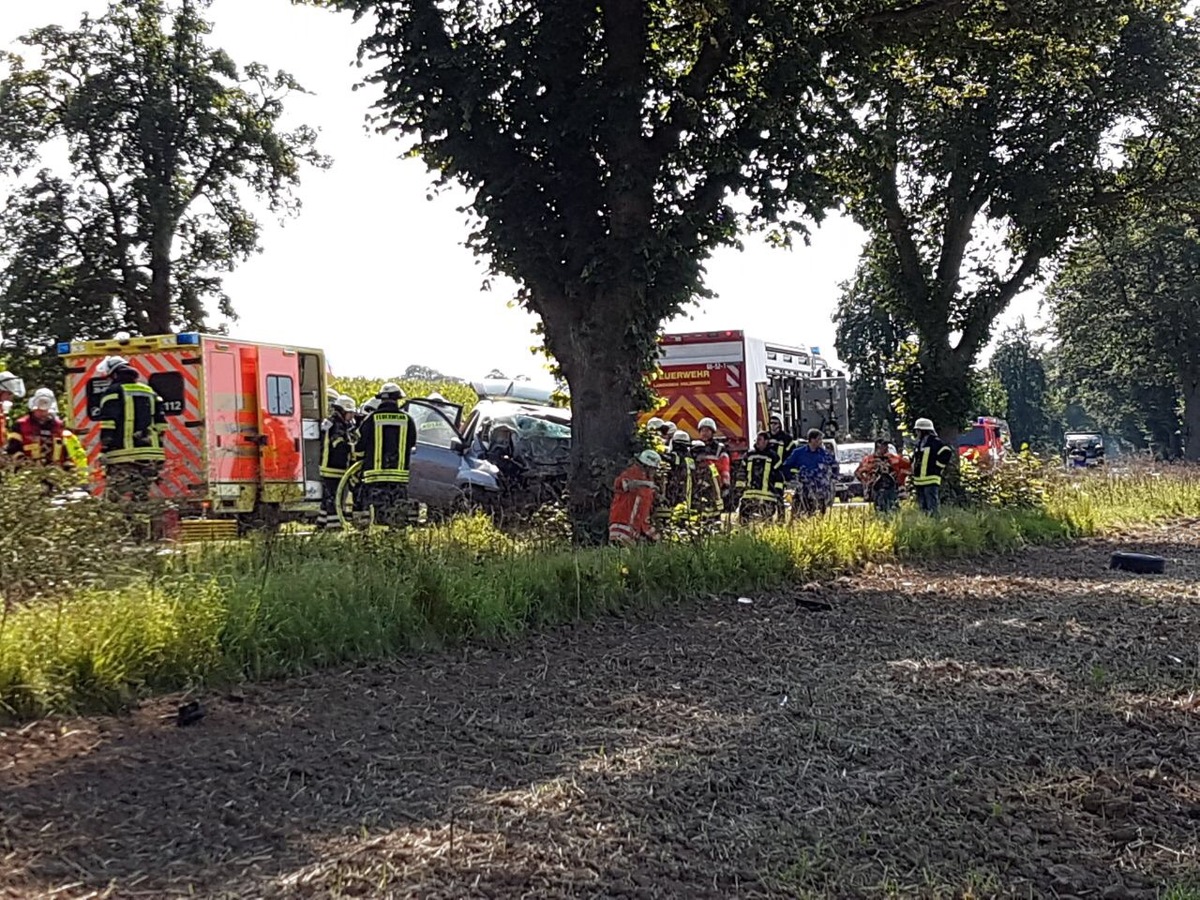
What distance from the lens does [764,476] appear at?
15.0 meters

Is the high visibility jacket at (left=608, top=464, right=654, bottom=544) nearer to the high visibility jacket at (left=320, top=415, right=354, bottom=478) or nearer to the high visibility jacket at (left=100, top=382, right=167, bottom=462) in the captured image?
the high visibility jacket at (left=320, top=415, right=354, bottom=478)

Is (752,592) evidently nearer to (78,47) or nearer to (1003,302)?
(1003,302)

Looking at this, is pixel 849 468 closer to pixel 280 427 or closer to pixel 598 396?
pixel 280 427

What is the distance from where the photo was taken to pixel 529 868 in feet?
11.5

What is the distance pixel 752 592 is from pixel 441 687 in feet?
13.4

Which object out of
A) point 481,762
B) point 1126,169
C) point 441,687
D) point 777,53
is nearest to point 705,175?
point 777,53

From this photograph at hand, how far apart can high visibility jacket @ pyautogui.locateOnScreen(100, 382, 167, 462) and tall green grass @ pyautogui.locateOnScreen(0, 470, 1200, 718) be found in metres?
3.02

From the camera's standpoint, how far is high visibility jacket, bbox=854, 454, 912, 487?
675 inches

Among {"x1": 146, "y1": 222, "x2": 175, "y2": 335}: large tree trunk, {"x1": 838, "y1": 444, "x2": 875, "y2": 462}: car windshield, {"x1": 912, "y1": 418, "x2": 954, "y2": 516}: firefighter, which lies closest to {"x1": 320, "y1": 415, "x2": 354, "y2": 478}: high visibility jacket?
{"x1": 912, "y1": 418, "x2": 954, "y2": 516}: firefighter

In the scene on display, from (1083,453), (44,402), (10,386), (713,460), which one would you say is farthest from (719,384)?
(1083,453)

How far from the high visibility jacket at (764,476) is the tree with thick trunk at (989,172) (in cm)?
490

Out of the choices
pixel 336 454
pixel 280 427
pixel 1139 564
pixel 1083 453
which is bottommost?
pixel 1139 564

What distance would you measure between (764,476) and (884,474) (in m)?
3.00

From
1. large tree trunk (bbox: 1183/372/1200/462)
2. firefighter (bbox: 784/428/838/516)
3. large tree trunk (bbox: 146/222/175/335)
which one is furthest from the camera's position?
large tree trunk (bbox: 1183/372/1200/462)
